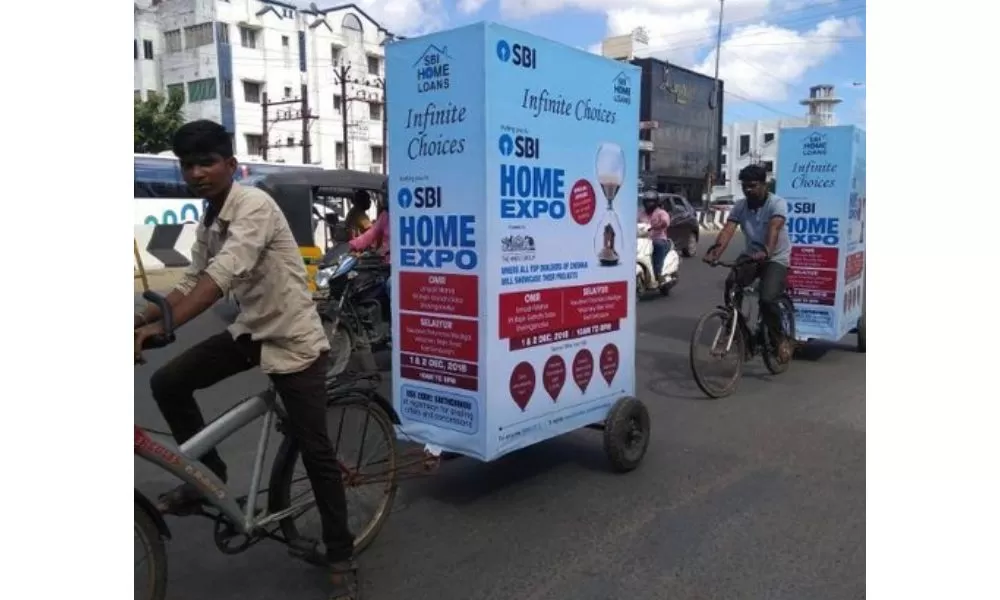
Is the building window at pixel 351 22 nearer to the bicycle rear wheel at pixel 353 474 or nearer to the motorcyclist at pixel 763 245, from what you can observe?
the motorcyclist at pixel 763 245

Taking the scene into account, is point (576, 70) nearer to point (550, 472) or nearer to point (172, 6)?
point (550, 472)

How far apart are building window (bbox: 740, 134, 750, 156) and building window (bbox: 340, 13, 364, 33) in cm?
3129

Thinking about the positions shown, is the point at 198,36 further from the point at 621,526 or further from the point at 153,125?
the point at 621,526

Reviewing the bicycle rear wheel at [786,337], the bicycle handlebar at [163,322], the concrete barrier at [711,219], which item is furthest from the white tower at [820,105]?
the bicycle handlebar at [163,322]

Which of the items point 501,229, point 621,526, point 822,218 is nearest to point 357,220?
point 822,218

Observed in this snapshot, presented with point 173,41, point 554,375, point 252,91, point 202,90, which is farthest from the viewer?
point 173,41

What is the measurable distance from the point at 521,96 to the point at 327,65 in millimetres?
49361

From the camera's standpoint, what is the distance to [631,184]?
460 centimetres

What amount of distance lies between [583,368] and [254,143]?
4612 centimetres

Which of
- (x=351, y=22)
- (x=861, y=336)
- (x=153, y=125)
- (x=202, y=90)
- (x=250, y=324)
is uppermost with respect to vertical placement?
(x=351, y=22)

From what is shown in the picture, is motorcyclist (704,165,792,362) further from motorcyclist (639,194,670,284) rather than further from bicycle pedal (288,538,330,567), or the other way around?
motorcyclist (639,194,670,284)

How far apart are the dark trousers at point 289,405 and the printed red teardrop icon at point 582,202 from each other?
5.60 feet

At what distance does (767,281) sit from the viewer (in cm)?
671

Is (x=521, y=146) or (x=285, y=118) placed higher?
(x=285, y=118)
